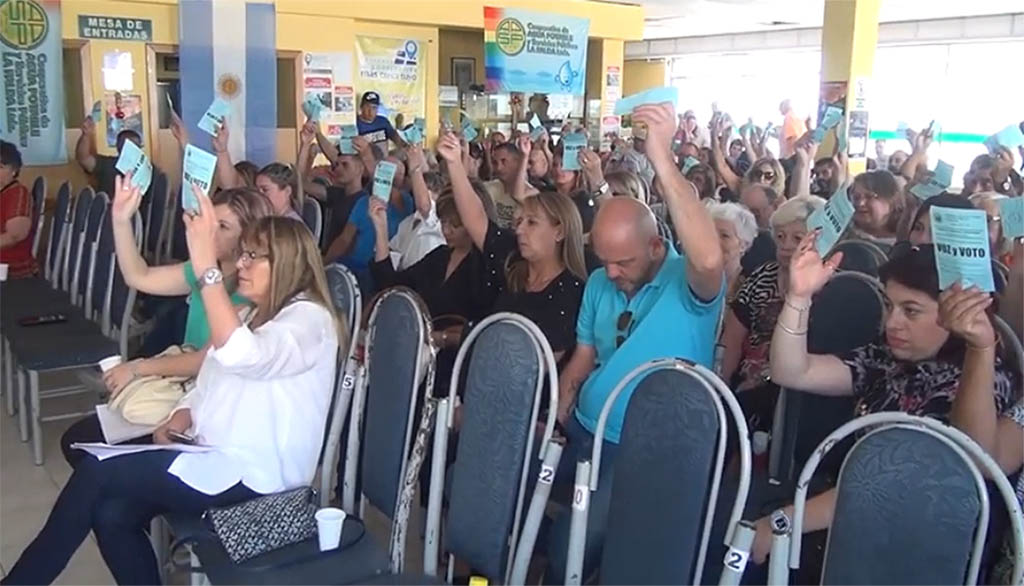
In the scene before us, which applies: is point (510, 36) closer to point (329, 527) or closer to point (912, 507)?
point (329, 527)

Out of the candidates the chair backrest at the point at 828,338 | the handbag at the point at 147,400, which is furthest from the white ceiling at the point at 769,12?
the handbag at the point at 147,400

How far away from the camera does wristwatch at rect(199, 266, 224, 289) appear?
1.96m

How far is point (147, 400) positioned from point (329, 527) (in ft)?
2.46

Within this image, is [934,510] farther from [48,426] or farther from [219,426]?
[48,426]

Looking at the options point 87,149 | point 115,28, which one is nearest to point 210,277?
point 87,149

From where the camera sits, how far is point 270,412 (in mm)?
2051

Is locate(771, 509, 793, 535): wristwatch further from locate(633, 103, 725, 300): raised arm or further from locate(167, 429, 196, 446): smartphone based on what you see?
locate(167, 429, 196, 446): smartphone

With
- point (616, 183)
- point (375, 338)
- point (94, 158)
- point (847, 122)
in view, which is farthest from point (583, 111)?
point (375, 338)

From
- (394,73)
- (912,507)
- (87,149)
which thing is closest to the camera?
(912,507)

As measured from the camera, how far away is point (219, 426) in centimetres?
204

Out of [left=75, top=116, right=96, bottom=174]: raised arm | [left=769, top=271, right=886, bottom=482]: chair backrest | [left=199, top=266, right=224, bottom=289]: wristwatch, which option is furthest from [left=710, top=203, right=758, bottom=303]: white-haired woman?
[left=75, top=116, right=96, bottom=174]: raised arm

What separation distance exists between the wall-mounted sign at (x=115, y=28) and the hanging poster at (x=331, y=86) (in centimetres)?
145

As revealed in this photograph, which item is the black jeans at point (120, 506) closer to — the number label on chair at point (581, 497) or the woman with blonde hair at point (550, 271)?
the number label on chair at point (581, 497)

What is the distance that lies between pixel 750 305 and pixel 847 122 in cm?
528
